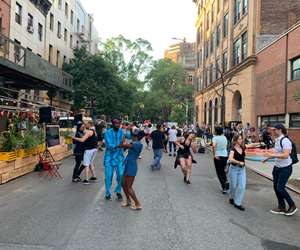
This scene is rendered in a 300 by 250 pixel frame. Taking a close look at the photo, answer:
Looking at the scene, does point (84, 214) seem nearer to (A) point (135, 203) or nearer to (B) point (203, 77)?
(A) point (135, 203)

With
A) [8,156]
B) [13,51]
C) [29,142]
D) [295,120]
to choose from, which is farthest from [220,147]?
[295,120]

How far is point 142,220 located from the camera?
7.08m

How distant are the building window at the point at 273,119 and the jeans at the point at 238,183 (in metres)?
19.6

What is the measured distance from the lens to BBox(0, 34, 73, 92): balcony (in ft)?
63.8

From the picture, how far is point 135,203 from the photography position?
7953mm

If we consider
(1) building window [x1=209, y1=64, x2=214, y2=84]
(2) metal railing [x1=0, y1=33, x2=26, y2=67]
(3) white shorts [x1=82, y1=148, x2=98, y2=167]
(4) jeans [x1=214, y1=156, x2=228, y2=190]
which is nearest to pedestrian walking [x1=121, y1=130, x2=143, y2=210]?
(4) jeans [x1=214, y1=156, x2=228, y2=190]

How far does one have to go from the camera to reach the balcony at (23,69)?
19438mm

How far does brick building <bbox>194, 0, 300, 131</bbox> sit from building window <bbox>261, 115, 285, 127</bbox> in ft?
5.88

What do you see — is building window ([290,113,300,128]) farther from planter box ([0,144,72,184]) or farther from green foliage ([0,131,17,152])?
green foliage ([0,131,17,152])

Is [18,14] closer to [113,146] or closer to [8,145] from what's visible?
[8,145]

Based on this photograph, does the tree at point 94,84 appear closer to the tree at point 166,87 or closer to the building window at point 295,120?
the building window at point 295,120

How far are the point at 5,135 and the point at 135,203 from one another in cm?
619

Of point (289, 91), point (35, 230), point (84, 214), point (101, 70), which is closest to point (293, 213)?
point (84, 214)

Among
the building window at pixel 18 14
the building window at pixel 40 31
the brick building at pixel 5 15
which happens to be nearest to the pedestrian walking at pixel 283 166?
the brick building at pixel 5 15
